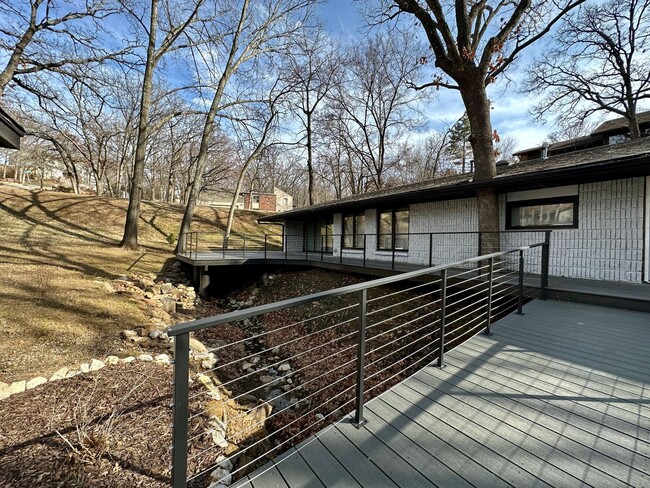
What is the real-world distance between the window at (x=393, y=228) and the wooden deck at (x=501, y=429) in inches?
264

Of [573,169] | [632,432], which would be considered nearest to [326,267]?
[573,169]

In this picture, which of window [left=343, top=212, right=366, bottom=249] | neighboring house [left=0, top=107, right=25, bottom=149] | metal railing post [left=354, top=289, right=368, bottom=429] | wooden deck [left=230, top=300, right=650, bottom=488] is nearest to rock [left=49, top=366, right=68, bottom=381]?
neighboring house [left=0, top=107, right=25, bottom=149]

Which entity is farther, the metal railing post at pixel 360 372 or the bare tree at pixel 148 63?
the bare tree at pixel 148 63

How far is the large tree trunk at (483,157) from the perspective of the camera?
7.12 metres

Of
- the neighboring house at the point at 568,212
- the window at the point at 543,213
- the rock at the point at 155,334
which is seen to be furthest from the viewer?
the window at the point at 543,213

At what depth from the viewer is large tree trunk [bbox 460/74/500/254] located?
23.4 feet

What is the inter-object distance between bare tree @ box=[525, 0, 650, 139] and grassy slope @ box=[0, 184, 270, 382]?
63.6 ft

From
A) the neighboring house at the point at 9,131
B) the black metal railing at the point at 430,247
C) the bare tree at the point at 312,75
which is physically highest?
the bare tree at the point at 312,75

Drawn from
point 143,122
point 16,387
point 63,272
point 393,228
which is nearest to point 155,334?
point 16,387

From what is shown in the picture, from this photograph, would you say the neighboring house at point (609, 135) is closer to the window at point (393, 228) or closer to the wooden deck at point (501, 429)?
the window at point (393, 228)

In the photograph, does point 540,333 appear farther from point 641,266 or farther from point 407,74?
point 407,74

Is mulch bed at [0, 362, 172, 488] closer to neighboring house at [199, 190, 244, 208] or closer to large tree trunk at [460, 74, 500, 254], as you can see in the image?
large tree trunk at [460, 74, 500, 254]

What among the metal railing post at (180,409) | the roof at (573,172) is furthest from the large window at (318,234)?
the metal railing post at (180,409)

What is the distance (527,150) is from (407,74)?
1097 cm
